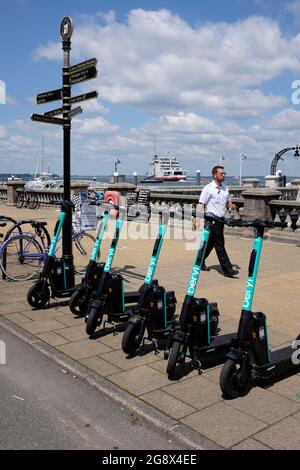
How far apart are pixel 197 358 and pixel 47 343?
5.64ft

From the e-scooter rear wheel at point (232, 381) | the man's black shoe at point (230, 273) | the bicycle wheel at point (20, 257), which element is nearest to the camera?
the e-scooter rear wheel at point (232, 381)

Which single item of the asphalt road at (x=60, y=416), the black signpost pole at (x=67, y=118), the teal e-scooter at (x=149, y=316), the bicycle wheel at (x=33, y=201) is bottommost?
the asphalt road at (x=60, y=416)

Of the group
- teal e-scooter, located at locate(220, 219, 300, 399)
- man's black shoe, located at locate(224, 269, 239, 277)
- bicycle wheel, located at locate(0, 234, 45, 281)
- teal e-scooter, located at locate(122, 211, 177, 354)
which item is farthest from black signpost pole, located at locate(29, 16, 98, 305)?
teal e-scooter, located at locate(220, 219, 300, 399)

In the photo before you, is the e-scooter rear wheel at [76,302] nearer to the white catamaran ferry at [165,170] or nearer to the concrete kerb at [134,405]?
the concrete kerb at [134,405]

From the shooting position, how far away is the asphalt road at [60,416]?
11.4 ft

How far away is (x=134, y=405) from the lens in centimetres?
396

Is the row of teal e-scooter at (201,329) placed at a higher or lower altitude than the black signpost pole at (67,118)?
lower

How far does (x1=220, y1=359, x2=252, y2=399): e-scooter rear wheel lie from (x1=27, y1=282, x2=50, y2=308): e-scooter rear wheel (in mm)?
3311

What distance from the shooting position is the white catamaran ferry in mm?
110688

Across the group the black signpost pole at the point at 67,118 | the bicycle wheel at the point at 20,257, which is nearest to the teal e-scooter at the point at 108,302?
the black signpost pole at the point at 67,118

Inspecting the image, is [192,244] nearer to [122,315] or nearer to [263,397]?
[122,315]

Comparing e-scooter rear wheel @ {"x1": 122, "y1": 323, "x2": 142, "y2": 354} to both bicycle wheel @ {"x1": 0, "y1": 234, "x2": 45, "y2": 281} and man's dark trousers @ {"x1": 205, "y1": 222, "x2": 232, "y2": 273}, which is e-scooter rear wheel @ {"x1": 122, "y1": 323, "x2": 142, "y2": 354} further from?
man's dark trousers @ {"x1": 205, "y1": 222, "x2": 232, "y2": 273}

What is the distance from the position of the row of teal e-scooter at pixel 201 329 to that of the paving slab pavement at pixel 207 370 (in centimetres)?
14

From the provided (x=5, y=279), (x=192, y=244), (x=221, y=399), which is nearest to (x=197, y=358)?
(x=221, y=399)
